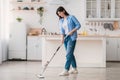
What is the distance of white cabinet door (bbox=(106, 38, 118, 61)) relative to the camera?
31.0 ft

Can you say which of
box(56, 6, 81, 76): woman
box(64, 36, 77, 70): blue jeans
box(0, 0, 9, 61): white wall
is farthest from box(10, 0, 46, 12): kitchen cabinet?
box(64, 36, 77, 70): blue jeans

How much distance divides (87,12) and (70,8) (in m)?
0.54

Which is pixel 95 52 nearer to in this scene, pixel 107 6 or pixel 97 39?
pixel 97 39

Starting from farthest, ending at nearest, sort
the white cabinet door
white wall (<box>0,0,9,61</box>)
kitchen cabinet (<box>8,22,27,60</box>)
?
kitchen cabinet (<box>8,22,27,60</box>) < the white cabinet door < white wall (<box>0,0,9,61</box>)

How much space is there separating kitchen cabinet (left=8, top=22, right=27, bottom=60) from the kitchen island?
1.94 m

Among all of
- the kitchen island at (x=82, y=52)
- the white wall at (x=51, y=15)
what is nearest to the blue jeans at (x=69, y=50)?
the kitchen island at (x=82, y=52)

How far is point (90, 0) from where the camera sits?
9.77 metres

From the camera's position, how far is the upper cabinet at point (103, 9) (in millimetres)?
9695

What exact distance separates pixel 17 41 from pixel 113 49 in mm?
2813

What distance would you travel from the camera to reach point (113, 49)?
9.47m

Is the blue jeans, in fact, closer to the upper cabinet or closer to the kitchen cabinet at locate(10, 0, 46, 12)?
the upper cabinet

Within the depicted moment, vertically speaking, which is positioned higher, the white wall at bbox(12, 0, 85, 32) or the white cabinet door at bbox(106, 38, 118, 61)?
the white wall at bbox(12, 0, 85, 32)

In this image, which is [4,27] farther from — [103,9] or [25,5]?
[103,9]

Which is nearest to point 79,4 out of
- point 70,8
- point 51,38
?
point 70,8
